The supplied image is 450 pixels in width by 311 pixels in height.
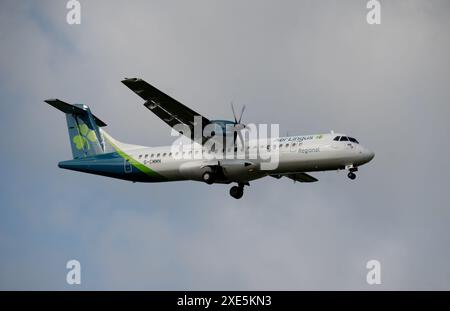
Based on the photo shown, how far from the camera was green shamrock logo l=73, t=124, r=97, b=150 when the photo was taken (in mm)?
36156

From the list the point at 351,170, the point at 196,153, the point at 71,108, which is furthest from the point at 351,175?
the point at 71,108

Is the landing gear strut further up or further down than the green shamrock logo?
further down

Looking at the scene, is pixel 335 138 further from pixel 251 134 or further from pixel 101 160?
pixel 101 160

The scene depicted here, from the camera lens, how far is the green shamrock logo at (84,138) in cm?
3616

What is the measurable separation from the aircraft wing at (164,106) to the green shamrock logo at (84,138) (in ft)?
14.0

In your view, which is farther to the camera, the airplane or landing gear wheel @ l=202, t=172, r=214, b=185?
landing gear wheel @ l=202, t=172, r=214, b=185

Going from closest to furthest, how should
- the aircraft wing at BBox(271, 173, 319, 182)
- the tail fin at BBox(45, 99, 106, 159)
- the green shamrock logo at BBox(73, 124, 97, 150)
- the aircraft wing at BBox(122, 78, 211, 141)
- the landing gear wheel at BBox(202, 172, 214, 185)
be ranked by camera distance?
the aircraft wing at BBox(122, 78, 211, 141) → the landing gear wheel at BBox(202, 172, 214, 185) → the aircraft wing at BBox(271, 173, 319, 182) → the tail fin at BBox(45, 99, 106, 159) → the green shamrock logo at BBox(73, 124, 97, 150)

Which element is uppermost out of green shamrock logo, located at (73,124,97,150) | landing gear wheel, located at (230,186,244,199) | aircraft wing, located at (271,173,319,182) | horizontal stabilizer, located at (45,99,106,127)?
horizontal stabilizer, located at (45,99,106,127)

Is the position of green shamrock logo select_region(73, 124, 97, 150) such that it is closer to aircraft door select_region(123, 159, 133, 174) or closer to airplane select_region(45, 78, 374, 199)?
airplane select_region(45, 78, 374, 199)

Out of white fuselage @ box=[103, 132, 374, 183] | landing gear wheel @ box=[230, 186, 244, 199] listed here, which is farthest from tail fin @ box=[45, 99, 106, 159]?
landing gear wheel @ box=[230, 186, 244, 199]

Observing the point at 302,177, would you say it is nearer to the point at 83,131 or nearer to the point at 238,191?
the point at 238,191

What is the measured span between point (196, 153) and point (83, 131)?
18.7 ft

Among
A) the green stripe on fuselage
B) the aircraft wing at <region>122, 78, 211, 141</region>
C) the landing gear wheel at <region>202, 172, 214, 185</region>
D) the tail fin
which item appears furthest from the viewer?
the tail fin
